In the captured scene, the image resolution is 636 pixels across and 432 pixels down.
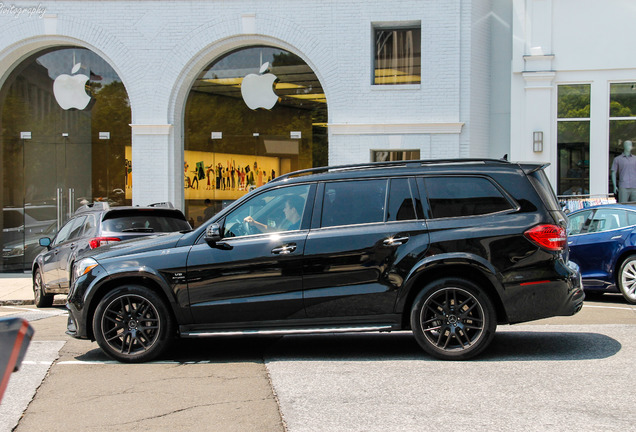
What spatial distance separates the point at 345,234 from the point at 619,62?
12.7 metres

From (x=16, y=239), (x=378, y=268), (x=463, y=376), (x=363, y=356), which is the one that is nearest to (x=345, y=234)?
(x=378, y=268)

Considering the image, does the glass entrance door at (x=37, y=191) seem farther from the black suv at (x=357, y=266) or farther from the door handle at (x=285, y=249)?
the door handle at (x=285, y=249)

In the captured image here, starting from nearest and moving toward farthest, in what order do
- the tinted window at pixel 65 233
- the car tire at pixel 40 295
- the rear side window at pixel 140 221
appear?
the rear side window at pixel 140 221 → the tinted window at pixel 65 233 → the car tire at pixel 40 295

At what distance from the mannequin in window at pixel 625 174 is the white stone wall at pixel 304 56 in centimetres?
306

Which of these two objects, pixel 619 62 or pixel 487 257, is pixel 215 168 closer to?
pixel 619 62

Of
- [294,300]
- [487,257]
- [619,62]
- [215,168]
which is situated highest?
[619,62]

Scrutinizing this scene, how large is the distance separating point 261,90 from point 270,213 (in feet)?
37.8

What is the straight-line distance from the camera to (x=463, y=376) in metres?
6.17

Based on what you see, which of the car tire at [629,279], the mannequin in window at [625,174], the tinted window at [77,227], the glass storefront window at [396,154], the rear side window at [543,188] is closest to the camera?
the rear side window at [543,188]

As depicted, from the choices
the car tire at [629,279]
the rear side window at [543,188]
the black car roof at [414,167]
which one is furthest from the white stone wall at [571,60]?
the black car roof at [414,167]

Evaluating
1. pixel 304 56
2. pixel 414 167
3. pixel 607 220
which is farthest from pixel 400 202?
pixel 304 56

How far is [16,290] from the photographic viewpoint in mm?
15211

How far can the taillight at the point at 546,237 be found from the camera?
6.80 metres

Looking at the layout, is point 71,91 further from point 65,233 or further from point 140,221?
point 140,221
